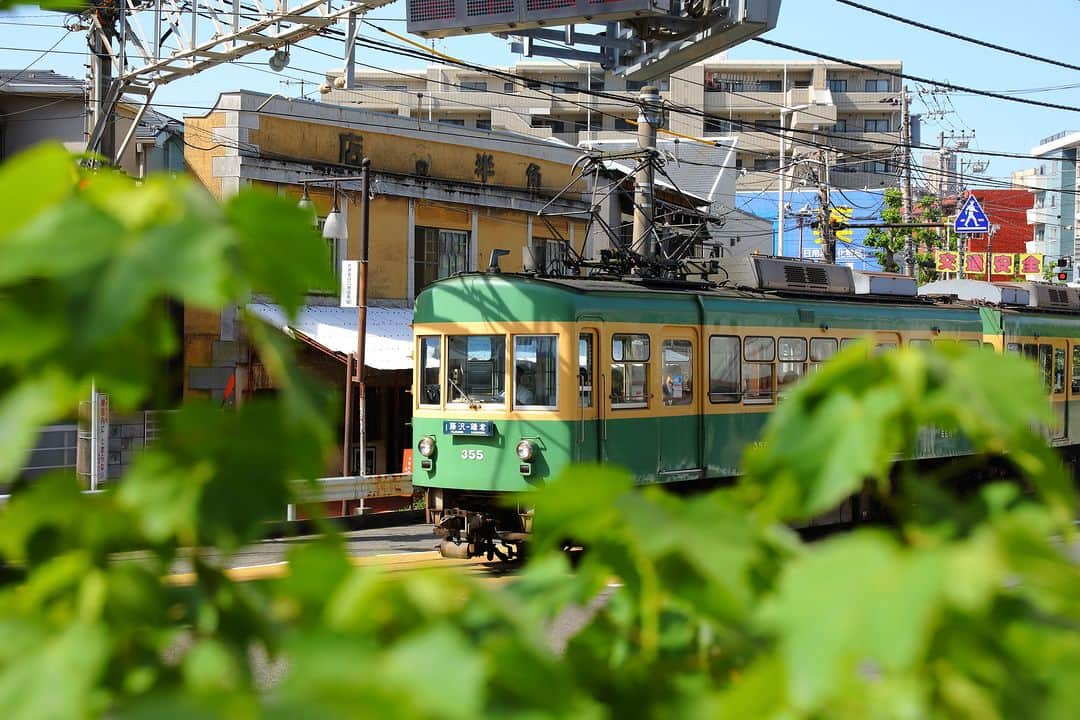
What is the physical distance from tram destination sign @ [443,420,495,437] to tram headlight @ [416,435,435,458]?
0.22 metres

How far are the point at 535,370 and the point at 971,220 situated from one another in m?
27.1

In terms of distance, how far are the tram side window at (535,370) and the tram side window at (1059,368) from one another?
35.1 ft

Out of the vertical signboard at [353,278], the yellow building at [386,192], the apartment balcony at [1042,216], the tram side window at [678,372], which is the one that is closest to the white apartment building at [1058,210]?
the apartment balcony at [1042,216]

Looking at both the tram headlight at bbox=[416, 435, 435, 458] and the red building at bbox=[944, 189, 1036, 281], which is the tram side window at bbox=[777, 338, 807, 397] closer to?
the tram headlight at bbox=[416, 435, 435, 458]

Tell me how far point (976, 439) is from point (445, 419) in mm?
11914

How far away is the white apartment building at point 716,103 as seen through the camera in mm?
54500

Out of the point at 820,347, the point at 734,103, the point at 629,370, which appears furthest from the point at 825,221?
the point at 734,103

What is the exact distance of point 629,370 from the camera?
1258 cm

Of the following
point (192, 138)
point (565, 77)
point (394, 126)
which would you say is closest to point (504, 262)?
point (394, 126)

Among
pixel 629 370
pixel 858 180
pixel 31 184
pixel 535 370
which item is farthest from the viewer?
pixel 858 180

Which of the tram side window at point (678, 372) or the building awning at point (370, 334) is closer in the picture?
the tram side window at point (678, 372)

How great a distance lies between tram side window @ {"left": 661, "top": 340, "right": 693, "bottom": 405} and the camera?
1291 cm

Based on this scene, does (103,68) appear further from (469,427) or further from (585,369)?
(585,369)

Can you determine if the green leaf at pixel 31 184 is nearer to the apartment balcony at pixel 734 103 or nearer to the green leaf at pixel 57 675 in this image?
the green leaf at pixel 57 675
